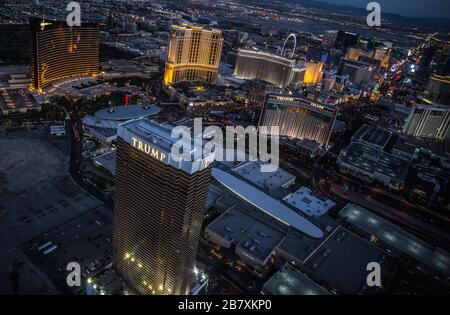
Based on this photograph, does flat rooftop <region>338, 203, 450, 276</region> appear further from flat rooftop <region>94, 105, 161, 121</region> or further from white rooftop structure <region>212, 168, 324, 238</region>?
flat rooftop <region>94, 105, 161, 121</region>

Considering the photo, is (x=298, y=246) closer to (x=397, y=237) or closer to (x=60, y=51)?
(x=397, y=237)

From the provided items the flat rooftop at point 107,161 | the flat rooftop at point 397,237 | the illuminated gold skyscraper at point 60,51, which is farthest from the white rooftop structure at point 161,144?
the illuminated gold skyscraper at point 60,51

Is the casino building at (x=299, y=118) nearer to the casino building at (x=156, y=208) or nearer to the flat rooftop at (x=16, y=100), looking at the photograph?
the flat rooftop at (x=16, y=100)

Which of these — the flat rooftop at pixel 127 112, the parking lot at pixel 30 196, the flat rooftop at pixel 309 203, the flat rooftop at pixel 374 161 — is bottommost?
the parking lot at pixel 30 196

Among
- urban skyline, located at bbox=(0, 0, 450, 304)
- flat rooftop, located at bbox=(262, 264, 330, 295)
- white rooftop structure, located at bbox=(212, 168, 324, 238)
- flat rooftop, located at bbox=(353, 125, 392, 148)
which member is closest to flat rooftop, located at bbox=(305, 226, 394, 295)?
urban skyline, located at bbox=(0, 0, 450, 304)
